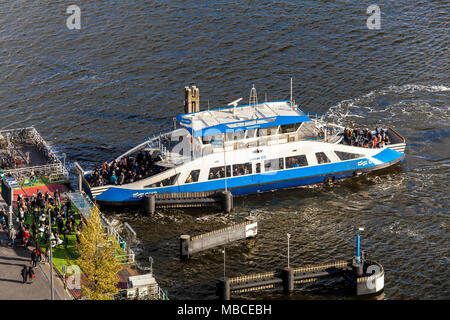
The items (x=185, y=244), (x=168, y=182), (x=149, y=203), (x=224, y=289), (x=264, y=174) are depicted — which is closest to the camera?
(x=224, y=289)

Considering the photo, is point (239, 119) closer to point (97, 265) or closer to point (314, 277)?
point (314, 277)

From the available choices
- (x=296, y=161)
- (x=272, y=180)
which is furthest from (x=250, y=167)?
(x=296, y=161)

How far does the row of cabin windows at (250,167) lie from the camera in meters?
87.1

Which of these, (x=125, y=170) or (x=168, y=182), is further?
(x=125, y=170)

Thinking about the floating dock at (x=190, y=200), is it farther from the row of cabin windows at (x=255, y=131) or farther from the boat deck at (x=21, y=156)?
the boat deck at (x=21, y=156)

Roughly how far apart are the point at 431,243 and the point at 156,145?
3155 centimetres

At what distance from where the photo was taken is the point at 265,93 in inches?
4328

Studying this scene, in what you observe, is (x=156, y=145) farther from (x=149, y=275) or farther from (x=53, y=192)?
(x=149, y=275)

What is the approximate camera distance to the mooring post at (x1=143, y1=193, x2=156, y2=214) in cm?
8475

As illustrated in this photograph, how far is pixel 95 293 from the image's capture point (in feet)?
214

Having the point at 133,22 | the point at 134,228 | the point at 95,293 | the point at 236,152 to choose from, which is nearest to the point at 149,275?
the point at 95,293

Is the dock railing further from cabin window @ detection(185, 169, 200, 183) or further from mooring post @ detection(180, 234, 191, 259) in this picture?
mooring post @ detection(180, 234, 191, 259)

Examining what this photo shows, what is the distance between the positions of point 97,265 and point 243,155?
26.7 metres

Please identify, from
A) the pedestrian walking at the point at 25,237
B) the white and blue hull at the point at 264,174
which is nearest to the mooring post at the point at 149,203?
the white and blue hull at the point at 264,174
